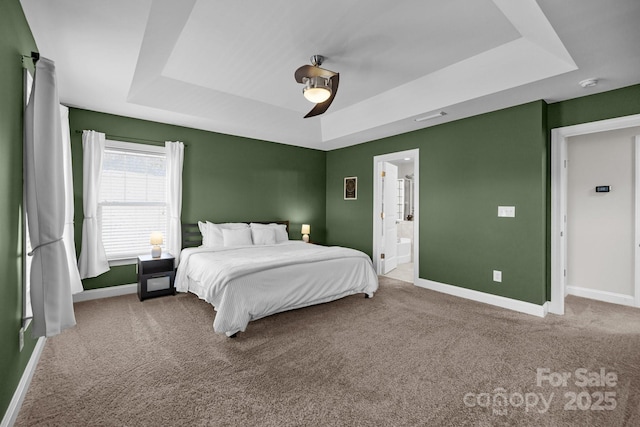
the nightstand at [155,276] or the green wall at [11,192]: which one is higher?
the green wall at [11,192]

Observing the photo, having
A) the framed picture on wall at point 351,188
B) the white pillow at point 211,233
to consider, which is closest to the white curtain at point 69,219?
the white pillow at point 211,233

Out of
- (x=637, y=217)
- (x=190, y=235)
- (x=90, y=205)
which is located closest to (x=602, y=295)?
(x=637, y=217)

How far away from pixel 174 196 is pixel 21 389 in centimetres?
296

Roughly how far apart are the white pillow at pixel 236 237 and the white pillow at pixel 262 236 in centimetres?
11

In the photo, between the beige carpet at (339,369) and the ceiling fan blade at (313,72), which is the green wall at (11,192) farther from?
the ceiling fan blade at (313,72)

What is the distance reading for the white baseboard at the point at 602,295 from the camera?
390cm

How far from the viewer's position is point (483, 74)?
3.26 meters

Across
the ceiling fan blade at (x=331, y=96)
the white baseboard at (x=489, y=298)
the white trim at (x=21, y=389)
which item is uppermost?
the ceiling fan blade at (x=331, y=96)

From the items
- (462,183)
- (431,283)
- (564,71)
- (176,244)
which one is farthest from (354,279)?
(564,71)

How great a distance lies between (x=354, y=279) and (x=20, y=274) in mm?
3211

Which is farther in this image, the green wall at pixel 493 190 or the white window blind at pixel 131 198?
the white window blind at pixel 131 198

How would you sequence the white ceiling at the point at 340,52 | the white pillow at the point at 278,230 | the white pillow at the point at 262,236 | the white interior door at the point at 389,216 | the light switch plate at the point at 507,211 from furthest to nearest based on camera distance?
the white interior door at the point at 389,216 < the white pillow at the point at 278,230 < the white pillow at the point at 262,236 < the light switch plate at the point at 507,211 < the white ceiling at the point at 340,52

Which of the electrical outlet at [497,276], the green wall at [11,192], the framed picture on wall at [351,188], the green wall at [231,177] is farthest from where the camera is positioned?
the framed picture on wall at [351,188]

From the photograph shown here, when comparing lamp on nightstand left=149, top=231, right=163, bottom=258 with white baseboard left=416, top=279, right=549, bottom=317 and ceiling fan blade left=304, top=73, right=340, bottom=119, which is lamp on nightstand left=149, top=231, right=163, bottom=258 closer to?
ceiling fan blade left=304, top=73, right=340, bottom=119
